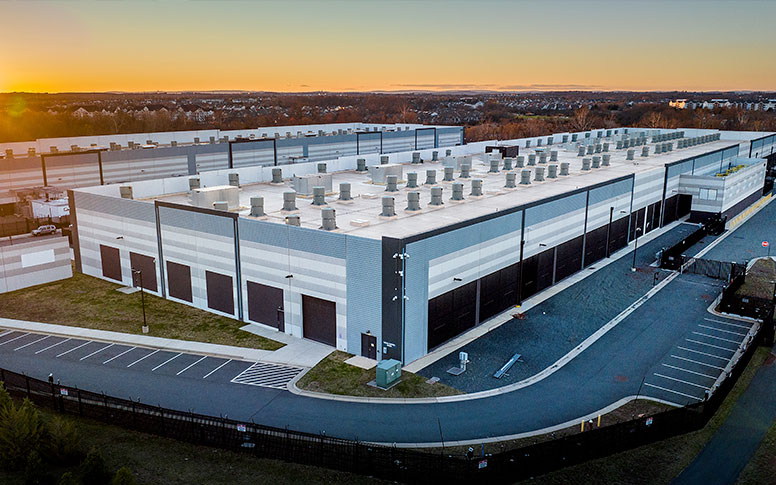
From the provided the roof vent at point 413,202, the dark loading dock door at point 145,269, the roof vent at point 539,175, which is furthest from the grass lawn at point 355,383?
the roof vent at point 539,175

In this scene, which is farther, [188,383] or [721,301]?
[721,301]

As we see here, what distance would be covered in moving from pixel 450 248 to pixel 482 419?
1243 cm

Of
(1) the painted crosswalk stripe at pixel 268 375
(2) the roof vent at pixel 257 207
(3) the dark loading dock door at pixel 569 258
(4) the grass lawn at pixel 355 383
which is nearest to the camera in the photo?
(4) the grass lawn at pixel 355 383

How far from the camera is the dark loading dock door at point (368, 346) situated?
37.7 m

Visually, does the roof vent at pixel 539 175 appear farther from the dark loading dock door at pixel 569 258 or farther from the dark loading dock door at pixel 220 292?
the dark loading dock door at pixel 220 292

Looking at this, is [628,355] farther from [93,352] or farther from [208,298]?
[93,352]

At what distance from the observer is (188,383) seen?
34656 millimetres

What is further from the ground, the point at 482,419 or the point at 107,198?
the point at 107,198

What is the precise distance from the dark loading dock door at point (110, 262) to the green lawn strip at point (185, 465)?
26.1 metres

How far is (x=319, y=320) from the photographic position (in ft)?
132

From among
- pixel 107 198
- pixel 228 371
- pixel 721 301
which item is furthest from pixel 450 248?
pixel 107 198

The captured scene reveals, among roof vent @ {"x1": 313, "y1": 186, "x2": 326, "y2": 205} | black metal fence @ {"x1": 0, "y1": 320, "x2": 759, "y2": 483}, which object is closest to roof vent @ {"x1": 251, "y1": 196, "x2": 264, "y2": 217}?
roof vent @ {"x1": 313, "y1": 186, "x2": 326, "y2": 205}

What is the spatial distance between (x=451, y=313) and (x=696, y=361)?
15254 millimetres

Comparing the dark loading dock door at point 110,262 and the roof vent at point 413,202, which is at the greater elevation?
the roof vent at point 413,202
